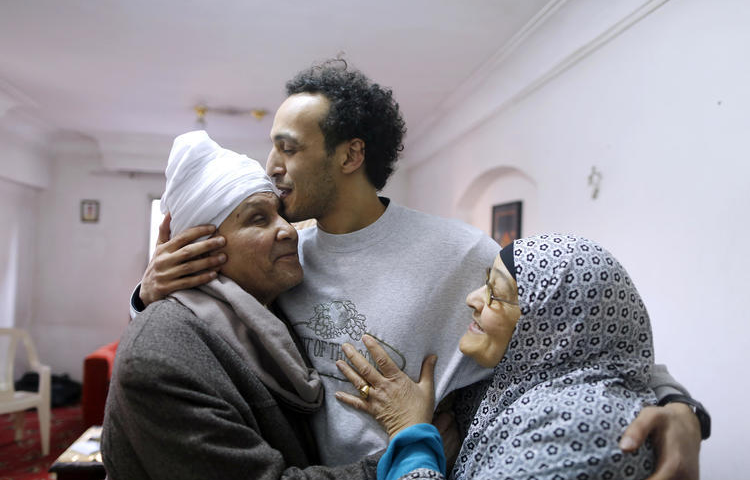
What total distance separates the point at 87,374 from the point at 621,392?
17.7 ft

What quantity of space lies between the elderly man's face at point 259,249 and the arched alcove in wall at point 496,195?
2.98 meters

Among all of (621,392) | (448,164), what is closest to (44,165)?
(448,164)

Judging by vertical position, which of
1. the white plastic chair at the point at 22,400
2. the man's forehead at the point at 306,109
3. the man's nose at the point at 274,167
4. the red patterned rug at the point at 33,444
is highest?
the man's forehead at the point at 306,109

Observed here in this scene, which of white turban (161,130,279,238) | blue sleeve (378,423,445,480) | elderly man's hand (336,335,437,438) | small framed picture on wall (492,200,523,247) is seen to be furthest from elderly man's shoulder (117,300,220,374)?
small framed picture on wall (492,200,523,247)

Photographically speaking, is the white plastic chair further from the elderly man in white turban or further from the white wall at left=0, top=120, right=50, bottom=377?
the elderly man in white turban

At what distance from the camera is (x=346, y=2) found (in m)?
3.34

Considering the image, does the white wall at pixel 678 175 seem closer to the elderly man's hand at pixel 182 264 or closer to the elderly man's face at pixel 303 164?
the elderly man's face at pixel 303 164

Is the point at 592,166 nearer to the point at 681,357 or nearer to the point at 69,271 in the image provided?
the point at 681,357

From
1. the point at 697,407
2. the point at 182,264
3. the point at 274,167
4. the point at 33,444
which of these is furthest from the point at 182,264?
the point at 33,444

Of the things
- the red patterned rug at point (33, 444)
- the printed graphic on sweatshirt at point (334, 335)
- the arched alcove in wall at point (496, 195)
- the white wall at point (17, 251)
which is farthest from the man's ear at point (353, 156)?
the white wall at point (17, 251)

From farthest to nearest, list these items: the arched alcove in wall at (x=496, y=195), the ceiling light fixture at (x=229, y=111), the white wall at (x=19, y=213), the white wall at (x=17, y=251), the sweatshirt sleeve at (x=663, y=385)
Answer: the white wall at (x=17, y=251) < the white wall at (x=19, y=213) < the ceiling light fixture at (x=229, y=111) < the arched alcove in wall at (x=496, y=195) < the sweatshirt sleeve at (x=663, y=385)

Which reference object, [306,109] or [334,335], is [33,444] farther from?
[306,109]

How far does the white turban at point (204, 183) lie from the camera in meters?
1.45

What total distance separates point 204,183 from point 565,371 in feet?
3.40
